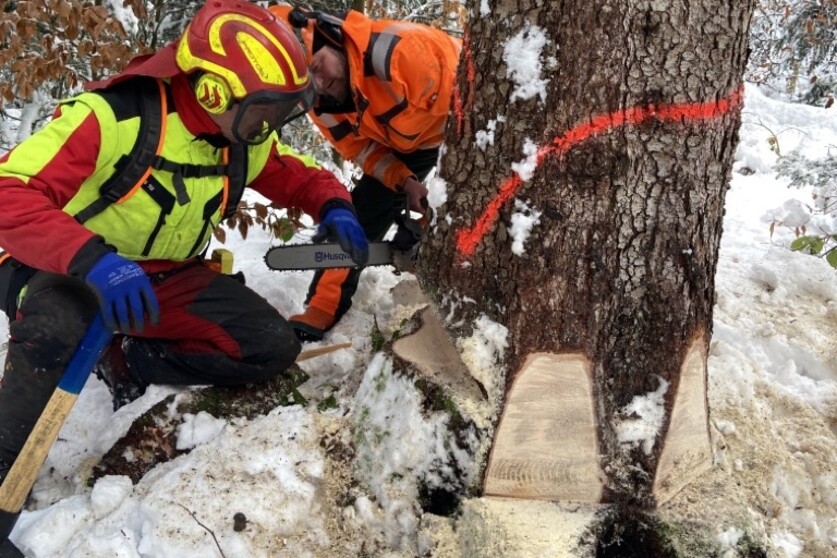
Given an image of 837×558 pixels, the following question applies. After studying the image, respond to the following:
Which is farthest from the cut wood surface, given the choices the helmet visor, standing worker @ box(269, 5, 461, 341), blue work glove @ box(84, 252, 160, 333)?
blue work glove @ box(84, 252, 160, 333)

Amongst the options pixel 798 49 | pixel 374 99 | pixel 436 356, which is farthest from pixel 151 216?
pixel 798 49

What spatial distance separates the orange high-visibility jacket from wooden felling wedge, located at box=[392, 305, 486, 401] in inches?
35.1

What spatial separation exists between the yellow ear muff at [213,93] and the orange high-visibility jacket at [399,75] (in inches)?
27.7

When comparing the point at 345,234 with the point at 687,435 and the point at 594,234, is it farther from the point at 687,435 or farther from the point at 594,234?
the point at 687,435

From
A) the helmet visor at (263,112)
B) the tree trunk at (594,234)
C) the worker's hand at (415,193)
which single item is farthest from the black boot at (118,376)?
the tree trunk at (594,234)

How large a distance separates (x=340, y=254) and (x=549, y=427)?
1.11 metres

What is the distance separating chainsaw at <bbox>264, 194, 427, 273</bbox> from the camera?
2473mm

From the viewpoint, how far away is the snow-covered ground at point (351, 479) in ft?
6.01

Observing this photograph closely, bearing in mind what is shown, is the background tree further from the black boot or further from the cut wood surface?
A: the black boot

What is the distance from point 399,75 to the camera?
8.54 feet

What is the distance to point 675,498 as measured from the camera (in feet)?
6.11

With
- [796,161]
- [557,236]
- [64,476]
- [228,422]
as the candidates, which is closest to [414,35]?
[557,236]

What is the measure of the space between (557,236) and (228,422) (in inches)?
52.5

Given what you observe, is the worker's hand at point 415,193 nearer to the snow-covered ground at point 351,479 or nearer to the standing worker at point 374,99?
the standing worker at point 374,99
